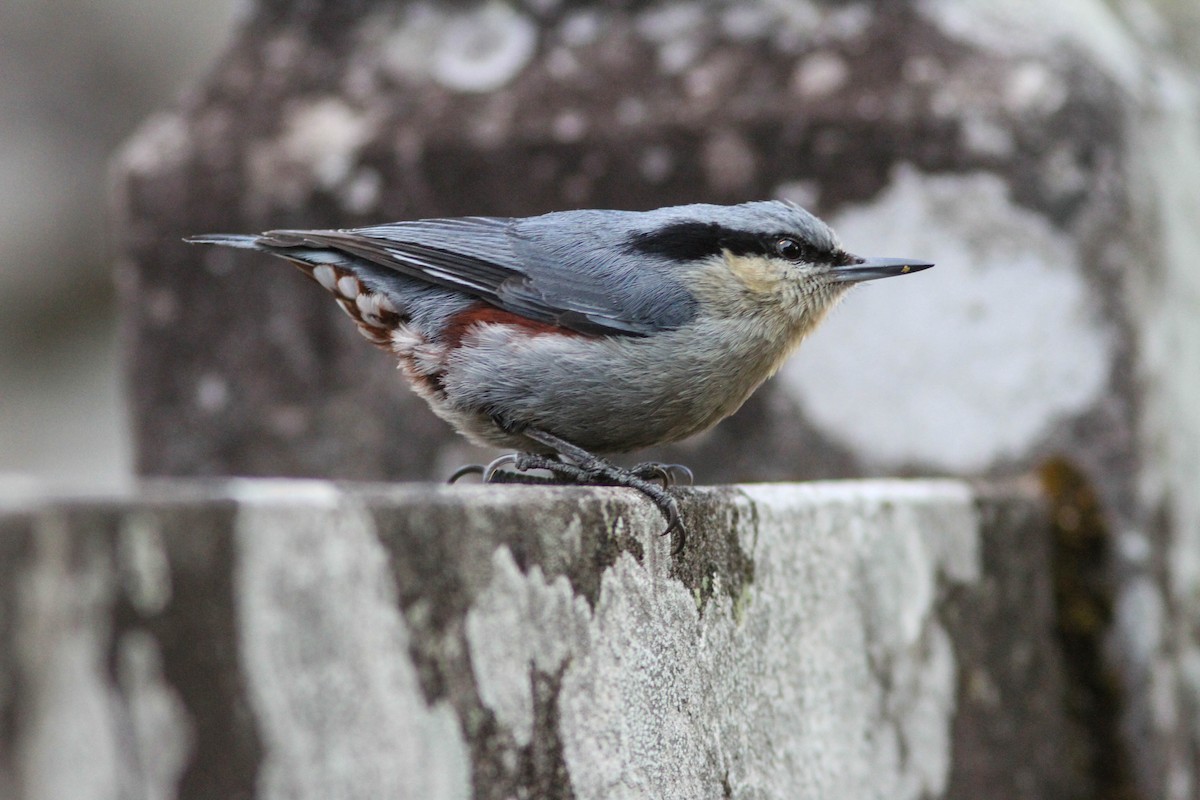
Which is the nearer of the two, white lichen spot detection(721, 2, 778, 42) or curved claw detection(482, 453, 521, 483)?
curved claw detection(482, 453, 521, 483)

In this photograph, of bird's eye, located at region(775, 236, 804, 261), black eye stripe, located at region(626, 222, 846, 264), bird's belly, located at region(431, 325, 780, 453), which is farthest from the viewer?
bird's eye, located at region(775, 236, 804, 261)

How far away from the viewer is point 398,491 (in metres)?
1.40

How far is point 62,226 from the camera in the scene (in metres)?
8.63

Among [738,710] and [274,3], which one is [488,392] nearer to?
[738,710]

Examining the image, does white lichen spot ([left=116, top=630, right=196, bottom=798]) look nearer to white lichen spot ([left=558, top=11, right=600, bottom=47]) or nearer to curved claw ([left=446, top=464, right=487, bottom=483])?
curved claw ([left=446, top=464, right=487, bottom=483])

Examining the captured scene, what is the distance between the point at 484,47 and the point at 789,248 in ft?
4.23

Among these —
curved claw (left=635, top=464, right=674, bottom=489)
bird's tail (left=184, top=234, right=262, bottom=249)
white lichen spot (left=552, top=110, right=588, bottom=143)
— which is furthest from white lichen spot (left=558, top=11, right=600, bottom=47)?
curved claw (left=635, top=464, right=674, bottom=489)

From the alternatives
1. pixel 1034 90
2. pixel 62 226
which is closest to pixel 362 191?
pixel 1034 90

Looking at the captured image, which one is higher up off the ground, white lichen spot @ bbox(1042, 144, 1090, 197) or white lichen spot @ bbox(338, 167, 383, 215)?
white lichen spot @ bbox(338, 167, 383, 215)

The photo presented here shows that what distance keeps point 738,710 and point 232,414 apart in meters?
1.97

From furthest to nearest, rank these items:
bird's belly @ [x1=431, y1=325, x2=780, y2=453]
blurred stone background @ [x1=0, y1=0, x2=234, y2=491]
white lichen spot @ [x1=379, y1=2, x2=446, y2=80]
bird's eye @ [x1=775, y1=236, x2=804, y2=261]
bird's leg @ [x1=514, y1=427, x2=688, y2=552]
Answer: blurred stone background @ [x1=0, y1=0, x2=234, y2=491]
white lichen spot @ [x1=379, y1=2, x2=446, y2=80]
bird's eye @ [x1=775, y1=236, x2=804, y2=261]
bird's belly @ [x1=431, y1=325, x2=780, y2=453]
bird's leg @ [x1=514, y1=427, x2=688, y2=552]

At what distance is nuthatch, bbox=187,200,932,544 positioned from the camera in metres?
2.49

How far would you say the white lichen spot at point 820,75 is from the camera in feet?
11.4

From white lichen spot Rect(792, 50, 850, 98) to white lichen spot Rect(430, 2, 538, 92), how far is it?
0.68 meters
